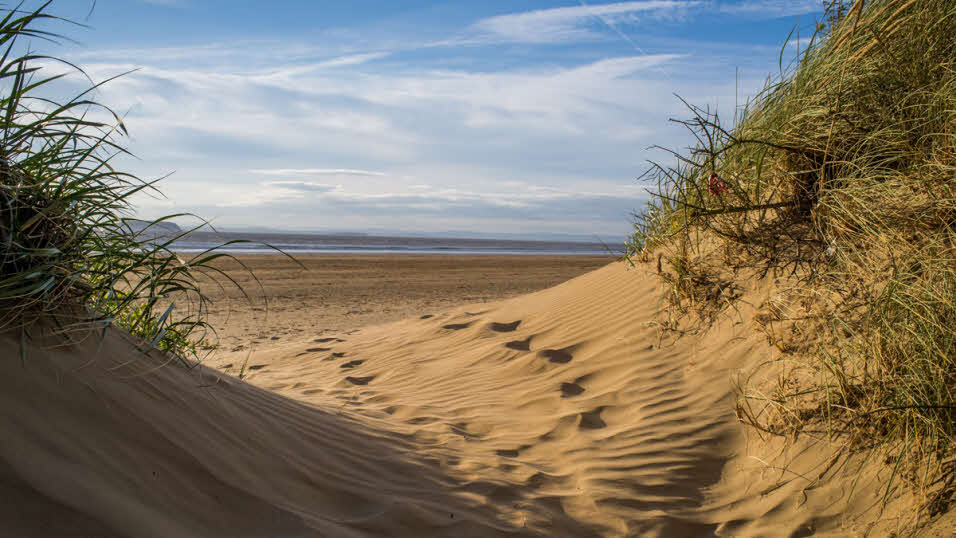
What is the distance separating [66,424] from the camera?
1705 mm

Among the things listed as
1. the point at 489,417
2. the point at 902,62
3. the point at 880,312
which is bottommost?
the point at 489,417

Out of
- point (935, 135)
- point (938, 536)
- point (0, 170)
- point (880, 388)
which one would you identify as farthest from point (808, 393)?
point (0, 170)

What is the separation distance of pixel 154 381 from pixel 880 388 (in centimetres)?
330

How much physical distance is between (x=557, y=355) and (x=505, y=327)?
4.59 ft

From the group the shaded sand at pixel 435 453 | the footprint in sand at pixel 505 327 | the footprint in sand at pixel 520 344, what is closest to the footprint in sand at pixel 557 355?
the shaded sand at pixel 435 453

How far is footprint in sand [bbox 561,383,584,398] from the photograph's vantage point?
397 cm

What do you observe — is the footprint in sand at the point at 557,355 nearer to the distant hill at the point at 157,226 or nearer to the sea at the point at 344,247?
the distant hill at the point at 157,226

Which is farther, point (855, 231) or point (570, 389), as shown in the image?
point (570, 389)

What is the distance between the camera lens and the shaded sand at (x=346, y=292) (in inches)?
332

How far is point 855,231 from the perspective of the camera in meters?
3.34

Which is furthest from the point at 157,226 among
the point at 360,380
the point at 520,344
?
the point at 520,344

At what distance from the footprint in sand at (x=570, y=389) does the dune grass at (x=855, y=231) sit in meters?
1.15

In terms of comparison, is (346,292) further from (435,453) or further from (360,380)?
(435,453)

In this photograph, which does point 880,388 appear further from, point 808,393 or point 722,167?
point 722,167
